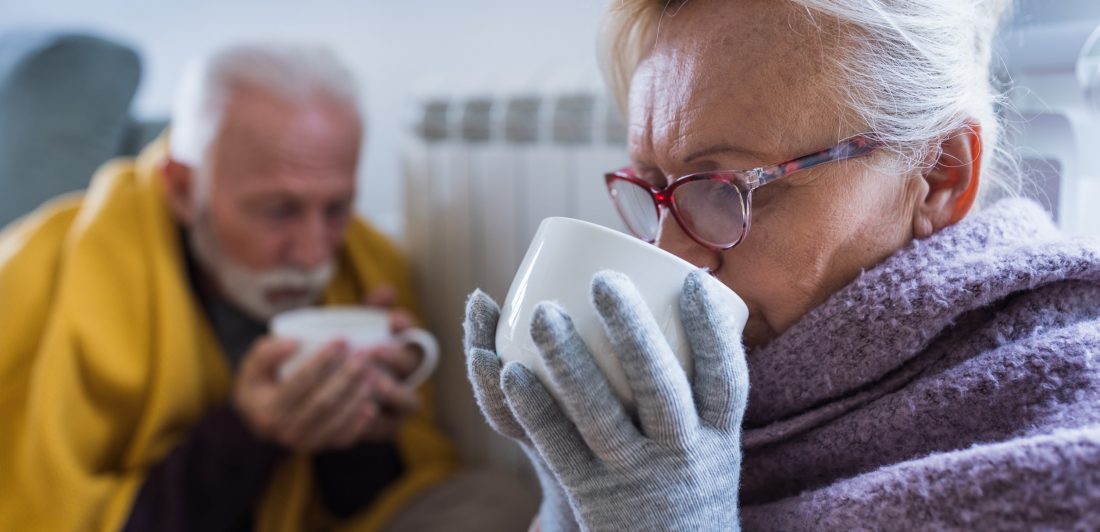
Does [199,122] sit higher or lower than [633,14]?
lower

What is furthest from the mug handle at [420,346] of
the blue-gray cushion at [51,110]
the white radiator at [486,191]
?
the blue-gray cushion at [51,110]

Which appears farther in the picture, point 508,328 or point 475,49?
point 475,49

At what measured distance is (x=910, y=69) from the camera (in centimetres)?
57

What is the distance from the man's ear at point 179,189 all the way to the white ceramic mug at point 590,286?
99cm

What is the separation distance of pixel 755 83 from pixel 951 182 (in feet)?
0.54

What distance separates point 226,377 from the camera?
4.26 feet

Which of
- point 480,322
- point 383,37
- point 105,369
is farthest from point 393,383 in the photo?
point 383,37

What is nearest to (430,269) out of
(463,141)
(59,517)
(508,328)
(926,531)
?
(463,141)

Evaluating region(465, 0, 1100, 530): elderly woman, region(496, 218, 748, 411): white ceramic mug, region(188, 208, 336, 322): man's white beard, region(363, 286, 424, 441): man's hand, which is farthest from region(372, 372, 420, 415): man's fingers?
region(496, 218, 748, 411): white ceramic mug

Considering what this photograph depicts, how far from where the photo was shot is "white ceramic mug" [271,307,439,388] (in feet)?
3.63

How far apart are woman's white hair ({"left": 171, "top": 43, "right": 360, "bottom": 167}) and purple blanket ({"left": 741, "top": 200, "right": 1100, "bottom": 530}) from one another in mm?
932

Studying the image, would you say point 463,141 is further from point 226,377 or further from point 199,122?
point 226,377

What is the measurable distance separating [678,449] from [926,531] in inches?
5.4

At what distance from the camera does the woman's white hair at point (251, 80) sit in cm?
129
